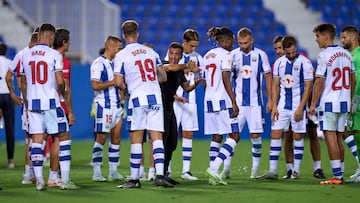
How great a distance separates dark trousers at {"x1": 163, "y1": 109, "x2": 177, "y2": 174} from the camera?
11180 millimetres

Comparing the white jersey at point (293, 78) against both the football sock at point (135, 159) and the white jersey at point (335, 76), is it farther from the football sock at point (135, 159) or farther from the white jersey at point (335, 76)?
the football sock at point (135, 159)

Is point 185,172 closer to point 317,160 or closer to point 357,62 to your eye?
point 317,160

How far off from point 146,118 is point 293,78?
8.37 ft

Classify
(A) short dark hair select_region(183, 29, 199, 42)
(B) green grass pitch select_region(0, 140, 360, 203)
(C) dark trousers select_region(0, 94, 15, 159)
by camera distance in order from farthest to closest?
(C) dark trousers select_region(0, 94, 15, 159) → (A) short dark hair select_region(183, 29, 199, 42) → (B) green grass pitch select_region(0, 140, 360, 203)

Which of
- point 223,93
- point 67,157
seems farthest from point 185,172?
point 67,157

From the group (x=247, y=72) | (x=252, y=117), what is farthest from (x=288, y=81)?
(x=252, y=117)

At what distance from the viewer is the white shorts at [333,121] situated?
10797 millimetres

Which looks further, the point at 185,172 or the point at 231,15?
the point at 231,15

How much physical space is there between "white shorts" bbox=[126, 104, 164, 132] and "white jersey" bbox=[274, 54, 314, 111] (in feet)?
7.52

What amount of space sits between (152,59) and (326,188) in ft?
8.63

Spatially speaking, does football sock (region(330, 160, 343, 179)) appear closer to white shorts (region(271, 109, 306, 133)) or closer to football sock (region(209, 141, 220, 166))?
white shorts (region(271, 109, 306, 133))

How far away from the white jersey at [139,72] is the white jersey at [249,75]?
193 cm

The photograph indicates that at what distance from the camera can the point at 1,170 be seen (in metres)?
13.9

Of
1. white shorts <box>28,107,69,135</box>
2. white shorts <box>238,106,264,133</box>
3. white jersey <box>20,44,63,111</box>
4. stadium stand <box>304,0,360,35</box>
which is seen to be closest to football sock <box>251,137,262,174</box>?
white shorts <box>238,106,264,133</box>
